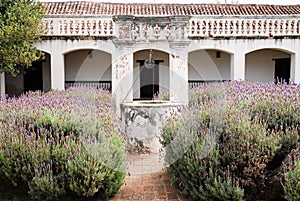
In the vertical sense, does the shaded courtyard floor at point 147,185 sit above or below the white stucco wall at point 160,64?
below

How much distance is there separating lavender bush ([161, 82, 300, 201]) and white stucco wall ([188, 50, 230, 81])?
1252 cm

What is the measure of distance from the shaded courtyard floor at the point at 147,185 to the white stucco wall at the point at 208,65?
11.6m

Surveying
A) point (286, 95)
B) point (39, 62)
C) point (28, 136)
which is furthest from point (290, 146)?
point (39, 62)

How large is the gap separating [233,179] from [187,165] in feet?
2.08

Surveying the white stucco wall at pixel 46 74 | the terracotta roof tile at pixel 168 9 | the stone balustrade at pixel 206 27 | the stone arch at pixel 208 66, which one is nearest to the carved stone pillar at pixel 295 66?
the stone balustrade at pixel 206 27

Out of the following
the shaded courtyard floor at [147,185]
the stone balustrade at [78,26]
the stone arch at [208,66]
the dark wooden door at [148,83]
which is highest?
the stone balustrade at [78,26]

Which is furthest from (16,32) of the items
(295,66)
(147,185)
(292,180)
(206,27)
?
(295,66)

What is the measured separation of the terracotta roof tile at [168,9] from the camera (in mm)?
17609

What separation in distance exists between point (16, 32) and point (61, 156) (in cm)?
977

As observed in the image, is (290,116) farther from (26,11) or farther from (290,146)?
(26,11)

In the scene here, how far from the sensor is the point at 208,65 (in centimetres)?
1764

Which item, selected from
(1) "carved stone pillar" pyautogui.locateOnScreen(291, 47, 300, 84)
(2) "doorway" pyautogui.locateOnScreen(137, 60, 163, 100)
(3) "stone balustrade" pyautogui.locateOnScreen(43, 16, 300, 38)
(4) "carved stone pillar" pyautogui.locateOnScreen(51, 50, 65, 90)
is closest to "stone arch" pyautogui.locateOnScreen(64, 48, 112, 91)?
(4) "carved stone pillar" pyautogui.locateOnScreen(51, 50, 65, 90)

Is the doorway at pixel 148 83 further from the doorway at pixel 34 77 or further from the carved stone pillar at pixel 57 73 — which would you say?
the doorway at pixel 34 77

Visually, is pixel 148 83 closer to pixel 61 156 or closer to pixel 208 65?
pixel 208 65
